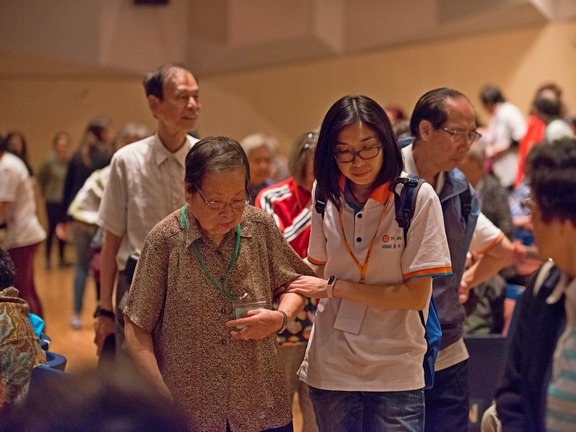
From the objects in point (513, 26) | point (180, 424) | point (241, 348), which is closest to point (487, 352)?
point (241, 348)

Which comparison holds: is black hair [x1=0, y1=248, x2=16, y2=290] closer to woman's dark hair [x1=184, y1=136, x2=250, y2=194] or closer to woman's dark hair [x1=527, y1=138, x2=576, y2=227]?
woman's dark hair [x1=184, y1=136, x2=250, y2=194]

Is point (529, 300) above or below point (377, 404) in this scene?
above

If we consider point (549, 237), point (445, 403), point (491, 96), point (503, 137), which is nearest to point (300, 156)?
point (445, 403)

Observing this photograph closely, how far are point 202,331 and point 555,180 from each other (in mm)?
1187

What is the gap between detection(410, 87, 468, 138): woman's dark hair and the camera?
3.43 meters

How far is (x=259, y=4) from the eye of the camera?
12.6 m

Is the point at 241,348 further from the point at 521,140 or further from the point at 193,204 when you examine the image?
the point at 521,140

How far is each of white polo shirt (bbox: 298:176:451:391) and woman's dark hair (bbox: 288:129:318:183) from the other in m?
1.41

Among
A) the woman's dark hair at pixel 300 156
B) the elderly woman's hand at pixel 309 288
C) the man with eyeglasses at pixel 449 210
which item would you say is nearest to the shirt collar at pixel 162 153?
the woman's dark hair at pixel 300 156

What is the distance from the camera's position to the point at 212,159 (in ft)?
8.93

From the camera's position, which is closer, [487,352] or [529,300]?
[529,300]

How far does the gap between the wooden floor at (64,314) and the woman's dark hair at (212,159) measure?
2.62m

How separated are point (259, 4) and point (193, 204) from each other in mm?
10202

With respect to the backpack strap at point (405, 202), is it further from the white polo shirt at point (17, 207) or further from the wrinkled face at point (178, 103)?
the white polo shirt at point (17, 207)
